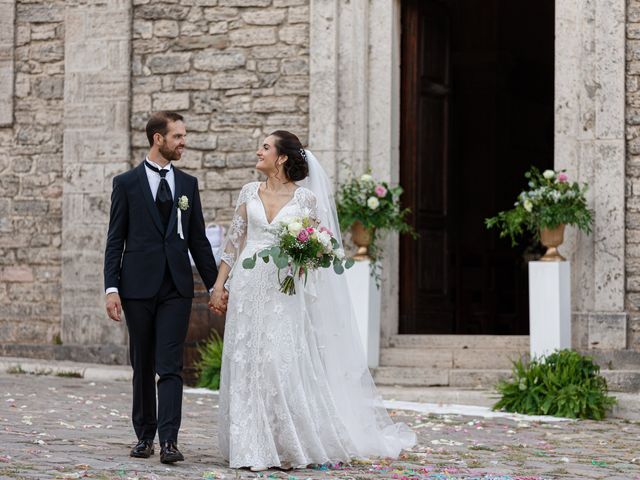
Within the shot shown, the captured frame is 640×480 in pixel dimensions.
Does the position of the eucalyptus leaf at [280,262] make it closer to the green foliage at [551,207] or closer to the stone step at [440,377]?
the green foliage at [551,207]

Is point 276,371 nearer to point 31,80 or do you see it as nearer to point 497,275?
point 31,80

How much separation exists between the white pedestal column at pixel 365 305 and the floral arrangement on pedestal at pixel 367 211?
115 millimetres

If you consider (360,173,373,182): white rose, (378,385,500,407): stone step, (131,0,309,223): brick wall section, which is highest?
(131,0,309,223): brick wall section

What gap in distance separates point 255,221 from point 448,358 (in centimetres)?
439

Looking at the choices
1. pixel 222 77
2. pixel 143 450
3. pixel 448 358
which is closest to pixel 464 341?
pixel 448 358

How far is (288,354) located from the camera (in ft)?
20.0

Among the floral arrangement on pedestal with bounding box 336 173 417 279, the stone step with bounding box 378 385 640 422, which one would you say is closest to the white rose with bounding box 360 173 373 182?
the floral arrangement on pedestal with bounding box 336 173 417 279

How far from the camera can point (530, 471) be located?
6.08m

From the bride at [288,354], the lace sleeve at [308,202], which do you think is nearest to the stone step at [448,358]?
the bride at [288,354]

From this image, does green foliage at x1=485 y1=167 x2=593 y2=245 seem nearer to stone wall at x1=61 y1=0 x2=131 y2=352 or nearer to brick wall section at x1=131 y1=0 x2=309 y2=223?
brick wall section at x1=131 y1=0 x2=309 y2=223

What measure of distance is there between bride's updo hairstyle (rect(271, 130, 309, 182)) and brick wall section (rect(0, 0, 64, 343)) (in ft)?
18.2

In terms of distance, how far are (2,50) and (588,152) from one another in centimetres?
527

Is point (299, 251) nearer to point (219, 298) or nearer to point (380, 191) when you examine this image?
point (219, 298)

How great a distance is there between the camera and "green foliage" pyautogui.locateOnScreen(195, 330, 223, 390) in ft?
33.0
